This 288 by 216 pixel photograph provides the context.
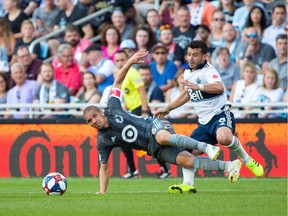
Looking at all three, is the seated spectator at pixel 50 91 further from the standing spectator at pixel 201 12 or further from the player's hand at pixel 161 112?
the player's hand at pixel 161 112

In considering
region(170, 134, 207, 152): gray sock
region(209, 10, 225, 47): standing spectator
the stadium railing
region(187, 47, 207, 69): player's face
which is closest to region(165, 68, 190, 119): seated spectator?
the stadium railing

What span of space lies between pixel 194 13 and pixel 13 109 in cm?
467

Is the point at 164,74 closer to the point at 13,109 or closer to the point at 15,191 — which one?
the point at 13,109

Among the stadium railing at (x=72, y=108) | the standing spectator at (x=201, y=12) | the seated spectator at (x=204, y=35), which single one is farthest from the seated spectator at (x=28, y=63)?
the seated spectator at (x=204, y=35)

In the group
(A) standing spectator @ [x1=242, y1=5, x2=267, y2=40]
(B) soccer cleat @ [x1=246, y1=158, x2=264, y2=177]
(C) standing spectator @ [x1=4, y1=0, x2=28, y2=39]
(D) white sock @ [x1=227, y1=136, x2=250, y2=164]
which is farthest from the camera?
(C) standing spectator @ [x1=4, y1=0, x2=28, y2=39]

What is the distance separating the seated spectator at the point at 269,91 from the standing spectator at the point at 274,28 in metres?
1.52

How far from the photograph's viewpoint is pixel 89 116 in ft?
42.9

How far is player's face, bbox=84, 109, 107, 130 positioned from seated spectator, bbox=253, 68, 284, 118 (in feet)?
20.3

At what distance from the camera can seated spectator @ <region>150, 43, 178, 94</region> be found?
20375mm

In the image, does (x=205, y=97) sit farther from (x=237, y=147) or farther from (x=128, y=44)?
(x=128, y=44)

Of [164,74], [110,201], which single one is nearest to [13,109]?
[164,74]

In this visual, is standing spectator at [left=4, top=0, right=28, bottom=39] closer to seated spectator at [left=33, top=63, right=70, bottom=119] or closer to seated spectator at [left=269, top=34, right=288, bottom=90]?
seated spectator at [left=33, top=63, right=70, bottom=119]

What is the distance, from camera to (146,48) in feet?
69.6

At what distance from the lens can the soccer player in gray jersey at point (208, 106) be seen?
1356 cm
